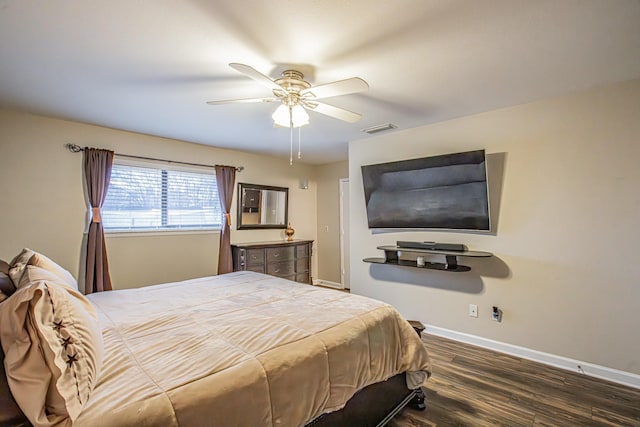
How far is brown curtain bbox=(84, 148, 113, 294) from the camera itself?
10.4 ft

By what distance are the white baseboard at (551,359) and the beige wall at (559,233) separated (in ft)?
0.15

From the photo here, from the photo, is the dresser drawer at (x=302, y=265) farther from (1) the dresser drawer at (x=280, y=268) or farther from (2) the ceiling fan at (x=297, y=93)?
(2) the ceiling fan at (x=297, y=93)

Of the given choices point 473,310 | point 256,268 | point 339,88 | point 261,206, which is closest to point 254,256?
point 256,268

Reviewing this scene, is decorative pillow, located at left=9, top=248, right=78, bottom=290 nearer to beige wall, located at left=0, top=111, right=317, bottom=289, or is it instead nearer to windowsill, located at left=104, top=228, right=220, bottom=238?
beige wall, located at left=0, top=111, right=317, bottom=289

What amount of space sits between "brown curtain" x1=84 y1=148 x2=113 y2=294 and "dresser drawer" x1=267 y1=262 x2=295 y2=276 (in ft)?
6.69

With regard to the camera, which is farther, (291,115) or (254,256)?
(254,256)

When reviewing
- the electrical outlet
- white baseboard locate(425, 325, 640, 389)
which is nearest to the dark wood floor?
white baseboard locate(425, 325, 640, 389)

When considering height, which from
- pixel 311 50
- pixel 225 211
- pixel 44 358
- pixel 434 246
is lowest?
pixel 44 358

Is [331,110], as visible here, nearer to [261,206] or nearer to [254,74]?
[254,74]

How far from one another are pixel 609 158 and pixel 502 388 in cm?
209

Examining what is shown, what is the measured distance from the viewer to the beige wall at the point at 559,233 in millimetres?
2389

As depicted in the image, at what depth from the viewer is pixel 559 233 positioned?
266 cm

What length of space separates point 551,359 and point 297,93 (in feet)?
10.6

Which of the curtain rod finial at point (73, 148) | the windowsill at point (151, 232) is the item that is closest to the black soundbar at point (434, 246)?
the windowsill at point (151, 232)
